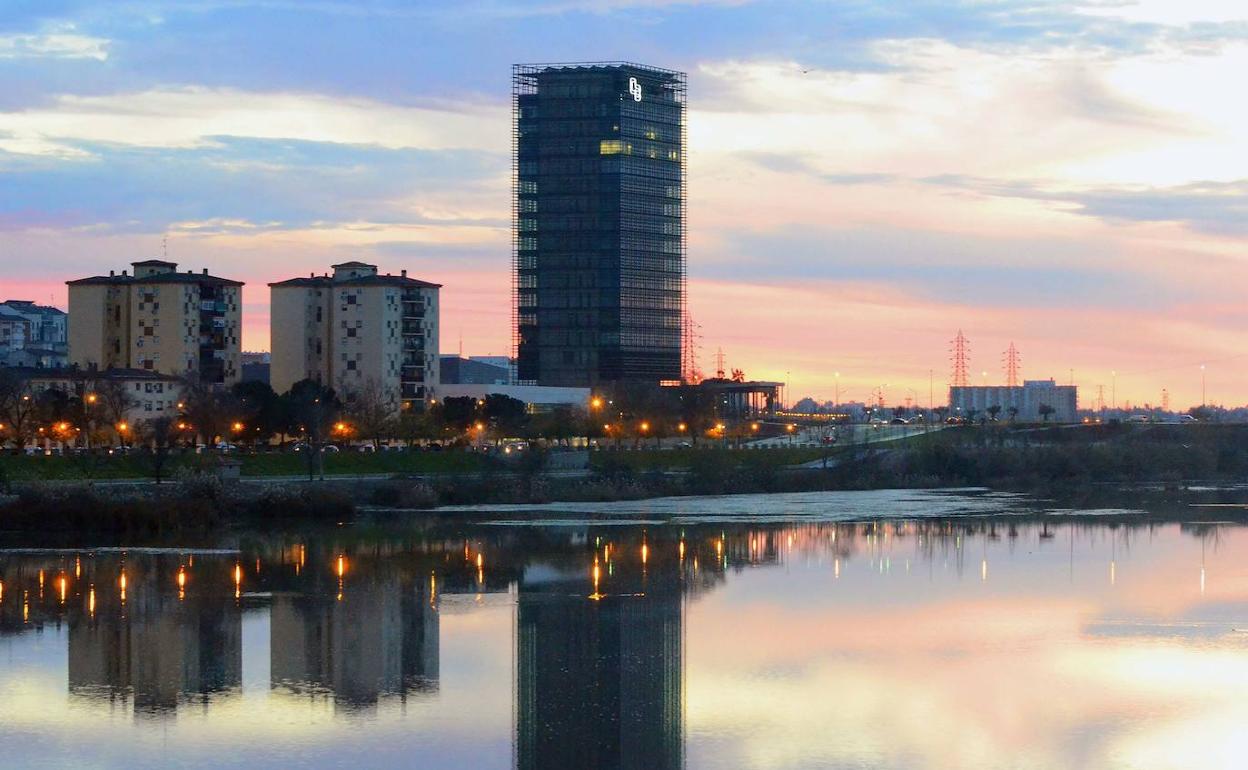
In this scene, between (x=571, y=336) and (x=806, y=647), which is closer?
(x=806, y=647)

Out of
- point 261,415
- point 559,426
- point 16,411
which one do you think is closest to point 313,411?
point 261,415

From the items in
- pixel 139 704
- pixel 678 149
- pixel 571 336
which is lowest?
pixel 139 704

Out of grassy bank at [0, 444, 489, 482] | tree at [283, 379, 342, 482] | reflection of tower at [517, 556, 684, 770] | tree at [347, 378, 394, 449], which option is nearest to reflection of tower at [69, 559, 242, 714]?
reflection of tower at [517, 556, 684, 770]

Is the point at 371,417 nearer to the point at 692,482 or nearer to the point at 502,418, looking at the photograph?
the point at 502,418

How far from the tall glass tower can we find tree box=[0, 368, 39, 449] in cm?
8740

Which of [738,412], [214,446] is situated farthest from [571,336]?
[214,446]

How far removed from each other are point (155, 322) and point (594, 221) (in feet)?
209

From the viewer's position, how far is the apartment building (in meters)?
128

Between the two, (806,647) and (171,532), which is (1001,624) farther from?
(171,532)

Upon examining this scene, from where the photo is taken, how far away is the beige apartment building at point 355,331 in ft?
443

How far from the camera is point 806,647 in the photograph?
36781 millimetres

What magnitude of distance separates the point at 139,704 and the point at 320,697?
3188 millimetres

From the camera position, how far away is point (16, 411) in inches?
3952

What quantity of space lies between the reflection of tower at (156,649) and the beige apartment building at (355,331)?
9001 cm
